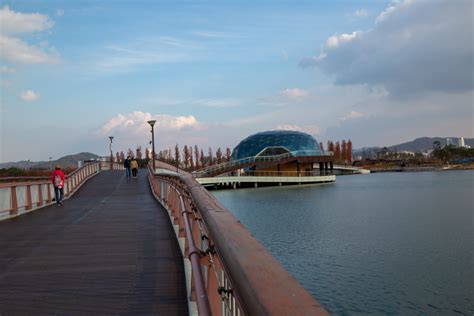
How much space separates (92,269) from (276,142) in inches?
3759

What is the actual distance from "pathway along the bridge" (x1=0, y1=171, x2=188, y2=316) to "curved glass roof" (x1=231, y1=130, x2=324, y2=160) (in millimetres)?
87071

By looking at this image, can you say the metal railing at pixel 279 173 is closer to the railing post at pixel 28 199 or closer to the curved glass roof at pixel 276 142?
the curved glass roof at pixel 276 142

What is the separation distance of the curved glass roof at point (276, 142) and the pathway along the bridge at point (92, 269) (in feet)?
286

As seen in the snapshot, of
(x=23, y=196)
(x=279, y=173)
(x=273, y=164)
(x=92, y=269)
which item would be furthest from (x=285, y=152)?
(x=92, y=269)

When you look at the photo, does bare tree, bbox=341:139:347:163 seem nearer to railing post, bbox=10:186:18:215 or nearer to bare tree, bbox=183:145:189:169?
bare tree, bbox=183:145:189:169

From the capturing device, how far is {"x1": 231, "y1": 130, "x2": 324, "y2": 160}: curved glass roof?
101 meters

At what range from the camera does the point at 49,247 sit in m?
8.88

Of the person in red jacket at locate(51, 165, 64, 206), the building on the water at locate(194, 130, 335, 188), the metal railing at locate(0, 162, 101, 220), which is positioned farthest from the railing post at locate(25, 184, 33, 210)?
the building on the water at locate(194, 130, 335, 188)

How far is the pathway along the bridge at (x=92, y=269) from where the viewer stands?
5211mm

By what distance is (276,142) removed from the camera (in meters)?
102

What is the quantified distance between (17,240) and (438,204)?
3029cm

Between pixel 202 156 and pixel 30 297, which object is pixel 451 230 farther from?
pixel 202 156

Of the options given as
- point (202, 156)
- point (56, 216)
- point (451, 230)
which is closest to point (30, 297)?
point (56, 216)

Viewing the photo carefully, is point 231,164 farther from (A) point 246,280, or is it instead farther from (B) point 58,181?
(A) point 246,280
